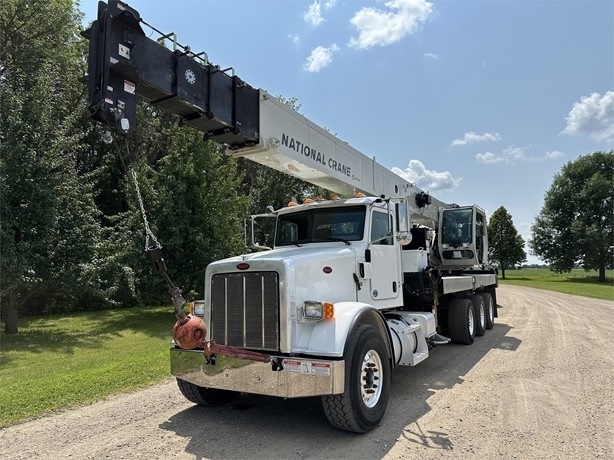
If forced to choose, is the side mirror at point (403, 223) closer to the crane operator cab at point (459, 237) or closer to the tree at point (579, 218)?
the crane operator cab at point (459, 237)

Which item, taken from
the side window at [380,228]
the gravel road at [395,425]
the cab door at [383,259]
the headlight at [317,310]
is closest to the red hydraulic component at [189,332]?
the gravel road at [395,425]

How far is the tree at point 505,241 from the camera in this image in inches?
1940

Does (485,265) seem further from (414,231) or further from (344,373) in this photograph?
(344,373)

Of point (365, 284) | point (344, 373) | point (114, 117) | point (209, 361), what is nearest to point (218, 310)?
point (209, 361)

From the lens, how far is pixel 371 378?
5.14m

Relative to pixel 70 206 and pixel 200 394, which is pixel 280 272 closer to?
pixel 200 394

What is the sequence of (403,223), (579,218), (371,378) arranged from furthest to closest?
(579,218) < (403,223) < (371,378)

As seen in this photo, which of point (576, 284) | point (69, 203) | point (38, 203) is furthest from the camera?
point (576, 284)

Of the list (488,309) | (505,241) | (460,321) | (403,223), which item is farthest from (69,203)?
(505,241)

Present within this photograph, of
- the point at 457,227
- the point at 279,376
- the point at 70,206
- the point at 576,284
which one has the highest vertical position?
the point at 70,206

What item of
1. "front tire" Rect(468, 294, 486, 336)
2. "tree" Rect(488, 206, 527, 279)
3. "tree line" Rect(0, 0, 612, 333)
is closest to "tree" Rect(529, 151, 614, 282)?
"tree" Rect(488, 206, 527, 279)

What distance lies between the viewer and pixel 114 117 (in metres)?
3.87

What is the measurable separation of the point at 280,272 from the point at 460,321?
21.3 ft

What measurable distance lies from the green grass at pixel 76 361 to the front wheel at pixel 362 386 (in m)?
3.66
